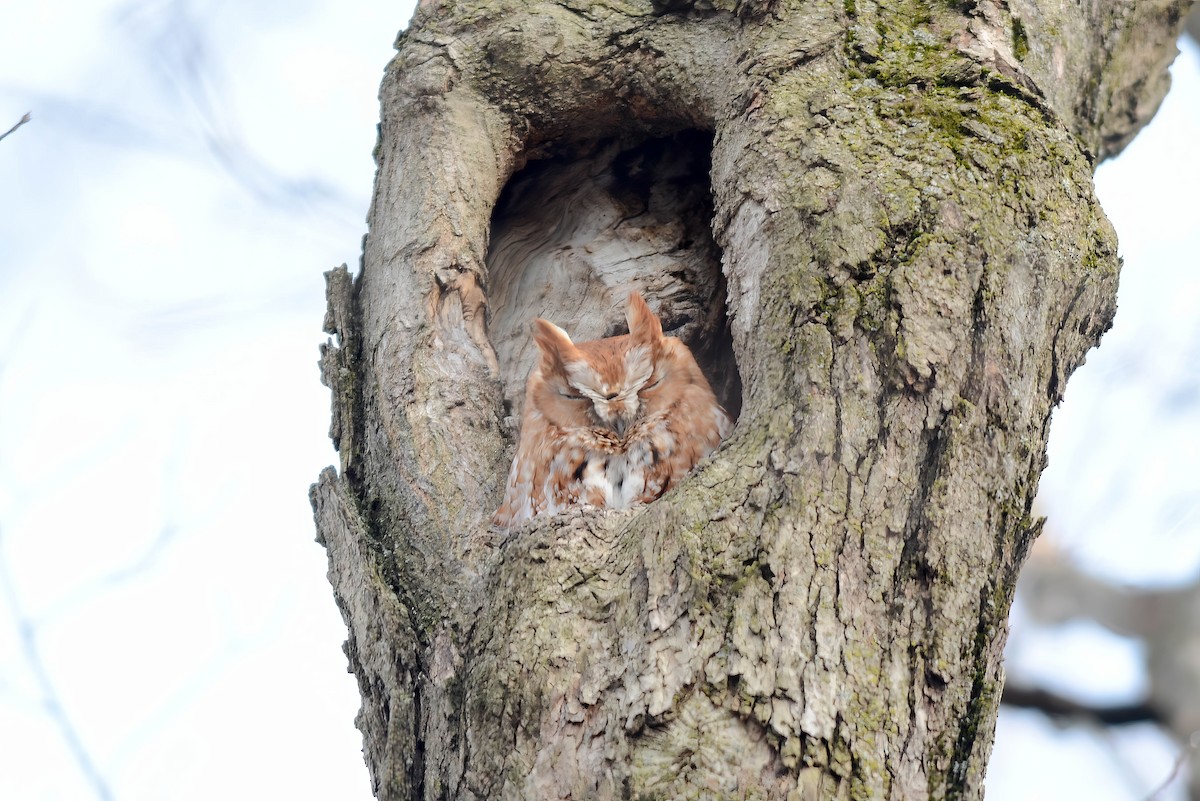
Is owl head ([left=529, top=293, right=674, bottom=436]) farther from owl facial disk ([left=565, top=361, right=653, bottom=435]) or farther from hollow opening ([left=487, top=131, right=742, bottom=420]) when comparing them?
hollow opening ([left=487, top=131, right=742, bottom=420])

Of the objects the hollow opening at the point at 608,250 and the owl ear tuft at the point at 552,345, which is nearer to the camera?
the owl ear tuft at the point at 552,345

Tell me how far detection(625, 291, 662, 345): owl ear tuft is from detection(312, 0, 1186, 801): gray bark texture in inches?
16.0

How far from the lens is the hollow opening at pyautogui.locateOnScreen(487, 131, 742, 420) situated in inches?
123

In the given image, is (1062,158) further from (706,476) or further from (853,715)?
(853,715)

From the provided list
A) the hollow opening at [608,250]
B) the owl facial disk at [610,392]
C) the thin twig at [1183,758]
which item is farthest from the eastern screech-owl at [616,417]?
the thin twig at [1183,758]

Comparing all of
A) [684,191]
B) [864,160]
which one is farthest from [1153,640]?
[864,160]

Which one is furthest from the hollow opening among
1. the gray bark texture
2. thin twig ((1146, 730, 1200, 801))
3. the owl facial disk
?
thin twig ((1146, 730, 1200, 801))

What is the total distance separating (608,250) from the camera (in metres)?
3.15

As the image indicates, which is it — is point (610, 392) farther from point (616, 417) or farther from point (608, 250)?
point (608, 250)

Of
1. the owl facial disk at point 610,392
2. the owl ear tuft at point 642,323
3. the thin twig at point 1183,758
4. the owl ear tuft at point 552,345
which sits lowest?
the thin twig at point 1183,758

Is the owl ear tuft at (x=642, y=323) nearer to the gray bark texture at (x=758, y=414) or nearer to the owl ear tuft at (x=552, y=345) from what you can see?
the owl ear tuft at (x=552, y=345)

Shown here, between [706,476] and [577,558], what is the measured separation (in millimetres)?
269

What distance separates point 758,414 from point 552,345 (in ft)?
3.44

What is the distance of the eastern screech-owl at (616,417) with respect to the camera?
109 inches
